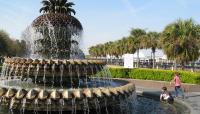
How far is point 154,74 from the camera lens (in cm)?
2686

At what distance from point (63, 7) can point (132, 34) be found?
47.4 meters

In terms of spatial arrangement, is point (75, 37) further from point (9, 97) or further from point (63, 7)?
point (9, 97)

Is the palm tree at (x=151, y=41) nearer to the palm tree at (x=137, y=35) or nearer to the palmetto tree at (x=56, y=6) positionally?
the palm tree at (x=137, y=35)

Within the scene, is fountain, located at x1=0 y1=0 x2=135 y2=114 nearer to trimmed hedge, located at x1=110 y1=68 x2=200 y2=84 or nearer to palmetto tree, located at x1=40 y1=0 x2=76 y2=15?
palmetto tree, located at x1=40 y1=0 x2=76 y2=15

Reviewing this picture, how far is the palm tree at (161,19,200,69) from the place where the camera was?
108 ft

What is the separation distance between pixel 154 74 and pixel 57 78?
52.6ft

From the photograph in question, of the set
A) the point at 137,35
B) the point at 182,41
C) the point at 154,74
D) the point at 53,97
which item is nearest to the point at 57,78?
the point at 53,97

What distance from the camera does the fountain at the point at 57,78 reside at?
32.7ft

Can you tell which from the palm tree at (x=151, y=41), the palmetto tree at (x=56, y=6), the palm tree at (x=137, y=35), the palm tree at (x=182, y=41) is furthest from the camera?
the palm tree at (x=137, y=35)

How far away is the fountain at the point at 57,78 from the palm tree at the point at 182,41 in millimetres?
18869

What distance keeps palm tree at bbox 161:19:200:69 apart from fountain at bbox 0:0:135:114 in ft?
61.9

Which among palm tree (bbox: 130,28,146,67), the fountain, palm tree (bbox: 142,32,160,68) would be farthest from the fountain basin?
palm tree (bbox: 130,28,146,67)

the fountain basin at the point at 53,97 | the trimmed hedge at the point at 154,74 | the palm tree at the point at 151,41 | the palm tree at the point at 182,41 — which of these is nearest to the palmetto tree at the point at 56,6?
the fountain basin at the point at 53,97

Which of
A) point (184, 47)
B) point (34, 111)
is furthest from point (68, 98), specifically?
point (184, 47)
